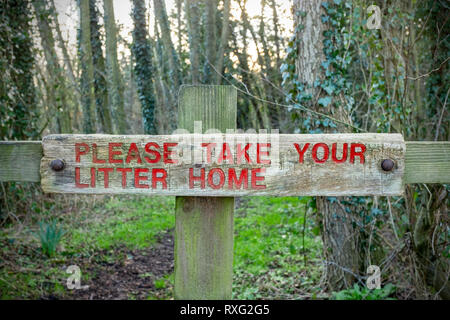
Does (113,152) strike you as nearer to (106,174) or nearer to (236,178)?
(106,174)

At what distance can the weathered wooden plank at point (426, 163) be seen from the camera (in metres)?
1.54

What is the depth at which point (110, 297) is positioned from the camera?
392 cm

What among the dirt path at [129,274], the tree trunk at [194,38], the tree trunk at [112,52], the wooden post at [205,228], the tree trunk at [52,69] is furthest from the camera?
the tree trunk at [194,38]

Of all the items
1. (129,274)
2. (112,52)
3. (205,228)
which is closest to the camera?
(205,228)

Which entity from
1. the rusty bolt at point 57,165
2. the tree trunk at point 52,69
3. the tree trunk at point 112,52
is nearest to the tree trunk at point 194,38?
the tree trunk at point 112,52

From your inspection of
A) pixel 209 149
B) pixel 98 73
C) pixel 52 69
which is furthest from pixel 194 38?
pixel 209 149

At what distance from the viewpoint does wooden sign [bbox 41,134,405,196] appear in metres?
1.51

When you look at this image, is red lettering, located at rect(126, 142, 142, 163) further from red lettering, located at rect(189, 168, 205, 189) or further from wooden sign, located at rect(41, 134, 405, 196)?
red lettering, located at rect(189, 168, 205, 189)

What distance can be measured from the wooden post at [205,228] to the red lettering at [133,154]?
0.24 meters

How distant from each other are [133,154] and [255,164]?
0.49 meters

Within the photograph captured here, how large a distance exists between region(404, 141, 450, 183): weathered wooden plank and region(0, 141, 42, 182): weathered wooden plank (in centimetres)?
153

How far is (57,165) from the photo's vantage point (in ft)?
5.08

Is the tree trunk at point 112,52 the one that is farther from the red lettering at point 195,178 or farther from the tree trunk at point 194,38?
the red lettering at point 195,178

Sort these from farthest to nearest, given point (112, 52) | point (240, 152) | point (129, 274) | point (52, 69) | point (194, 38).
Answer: point (194, 38) → point (112, 52) → point (52, 69) → point (129, 274) → point (240, 152)
